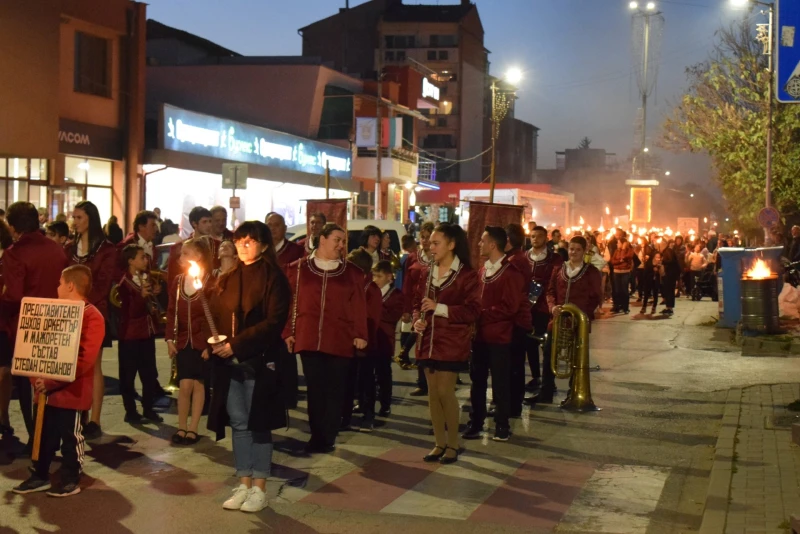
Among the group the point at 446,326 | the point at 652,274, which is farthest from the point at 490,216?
the point at 652,274

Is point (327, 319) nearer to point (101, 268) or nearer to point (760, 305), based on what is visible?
point (101, 268)

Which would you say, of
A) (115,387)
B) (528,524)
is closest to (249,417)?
(528,524)

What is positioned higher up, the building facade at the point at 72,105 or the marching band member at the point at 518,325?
the building facade at the point at 72,105

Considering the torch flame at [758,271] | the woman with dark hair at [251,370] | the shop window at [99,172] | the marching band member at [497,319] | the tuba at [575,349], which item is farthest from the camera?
the shop window at [99,172]

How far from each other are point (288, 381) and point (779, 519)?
315cm

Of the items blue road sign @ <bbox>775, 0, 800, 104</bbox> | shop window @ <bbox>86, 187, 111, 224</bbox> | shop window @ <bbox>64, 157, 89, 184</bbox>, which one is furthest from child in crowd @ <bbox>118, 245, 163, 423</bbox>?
shop window @ <bbox>86, 187, 111, 224</bbox>

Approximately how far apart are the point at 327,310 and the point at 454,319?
99 cm

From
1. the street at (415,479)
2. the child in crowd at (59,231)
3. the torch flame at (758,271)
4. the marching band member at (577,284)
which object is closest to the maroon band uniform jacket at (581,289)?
the marching band member at (577,284)

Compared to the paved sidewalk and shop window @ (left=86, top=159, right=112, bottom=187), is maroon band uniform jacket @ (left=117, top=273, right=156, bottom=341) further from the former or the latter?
shop window @ (left=86, top=159, right=112, bottom=187)

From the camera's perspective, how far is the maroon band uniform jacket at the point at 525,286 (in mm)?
10230

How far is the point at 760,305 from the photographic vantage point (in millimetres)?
18125

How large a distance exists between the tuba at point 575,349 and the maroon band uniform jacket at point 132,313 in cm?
409

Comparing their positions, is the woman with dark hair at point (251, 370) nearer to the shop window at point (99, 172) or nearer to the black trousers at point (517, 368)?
the black trousers at point (517, 368)

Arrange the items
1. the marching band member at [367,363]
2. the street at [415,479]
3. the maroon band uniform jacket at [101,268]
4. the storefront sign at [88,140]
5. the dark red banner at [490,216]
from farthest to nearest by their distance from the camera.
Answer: the storefront sign at [88,140], the dark red banner at [490,216], the marching band member at [367,363], the maroon band uniform jacket at [101,268], the street at [415,479]
